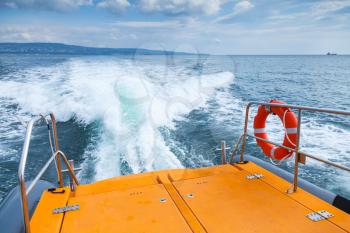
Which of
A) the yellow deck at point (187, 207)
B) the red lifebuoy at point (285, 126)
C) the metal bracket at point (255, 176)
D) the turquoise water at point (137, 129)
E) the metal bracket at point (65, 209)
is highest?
the red lifebuoy at point (285, 126)

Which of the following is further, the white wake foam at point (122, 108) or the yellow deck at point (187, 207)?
the white wake foam at point (122, 108)

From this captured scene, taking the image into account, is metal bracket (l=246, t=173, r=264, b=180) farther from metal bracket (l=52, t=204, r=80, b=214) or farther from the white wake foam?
the white wake foam

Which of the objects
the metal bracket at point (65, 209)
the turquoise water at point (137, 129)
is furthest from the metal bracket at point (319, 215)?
the turquoise water at point (137, 129)

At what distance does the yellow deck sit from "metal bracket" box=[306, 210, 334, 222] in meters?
0.04

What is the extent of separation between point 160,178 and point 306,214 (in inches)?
55.1

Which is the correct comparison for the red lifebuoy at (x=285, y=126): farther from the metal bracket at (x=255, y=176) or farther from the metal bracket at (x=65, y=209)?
the metal bracket at (x=65, y=209)

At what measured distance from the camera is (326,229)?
194 centimetres

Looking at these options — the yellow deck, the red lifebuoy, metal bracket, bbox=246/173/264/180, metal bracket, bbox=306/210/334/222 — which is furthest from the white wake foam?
metal bracket, bbox=306/210/334/222

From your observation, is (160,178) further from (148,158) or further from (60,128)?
(60,128)

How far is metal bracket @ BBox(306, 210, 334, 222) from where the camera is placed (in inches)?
81.7

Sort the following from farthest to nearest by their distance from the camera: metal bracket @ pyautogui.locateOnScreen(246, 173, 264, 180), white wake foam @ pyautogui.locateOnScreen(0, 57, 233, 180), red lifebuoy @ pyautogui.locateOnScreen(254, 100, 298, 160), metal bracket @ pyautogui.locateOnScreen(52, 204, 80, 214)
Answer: white wake foam @ pyautogui.locateOnScreen(0, 57, 233, 180)
red lifebuoy @ pyautogui.locateOnScreen(254, 100, 298, 160)
metal bracket @ pyautogui.locateOnScreen(246, 173, 264, 180)
metal bracket @ pyautogui.locateOnScreen(52, 204, 80, 214)

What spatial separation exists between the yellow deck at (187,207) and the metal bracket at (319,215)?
4 cm

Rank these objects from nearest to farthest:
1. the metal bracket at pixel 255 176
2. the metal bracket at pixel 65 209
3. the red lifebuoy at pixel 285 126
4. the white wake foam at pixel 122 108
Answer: the metal bracket at pixel 65 209 → the metal bracket at pixel 255 176 → the red lifebuoy at pixel 285 126 → the white wake foam at pixel 122 108

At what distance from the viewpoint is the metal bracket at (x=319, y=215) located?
6.81 feet
